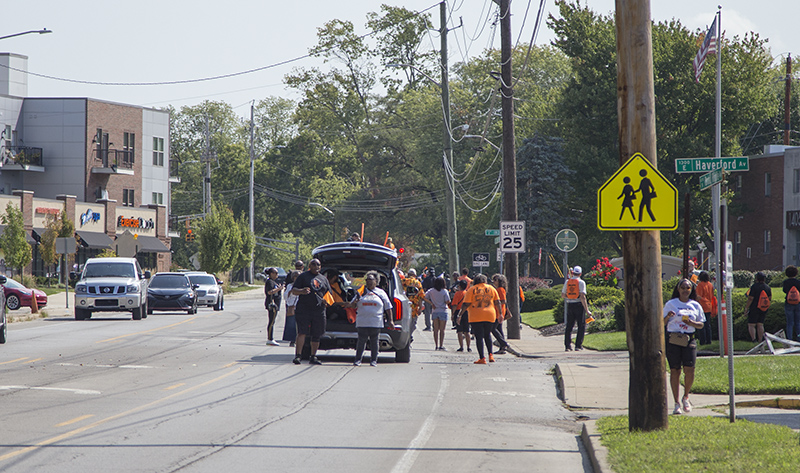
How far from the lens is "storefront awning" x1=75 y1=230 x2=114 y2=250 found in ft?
199

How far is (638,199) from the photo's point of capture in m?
9.91

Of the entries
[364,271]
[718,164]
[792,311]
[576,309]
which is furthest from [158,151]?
[718,164]

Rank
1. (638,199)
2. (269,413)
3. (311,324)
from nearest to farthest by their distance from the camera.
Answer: (638,199) → (269,413) → (311,324)

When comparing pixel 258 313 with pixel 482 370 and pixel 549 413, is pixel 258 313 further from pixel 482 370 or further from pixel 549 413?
pixel 549 413

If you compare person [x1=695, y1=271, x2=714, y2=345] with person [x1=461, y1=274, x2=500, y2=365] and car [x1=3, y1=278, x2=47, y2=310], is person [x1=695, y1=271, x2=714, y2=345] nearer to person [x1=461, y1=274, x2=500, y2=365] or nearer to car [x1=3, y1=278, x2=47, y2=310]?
person [x1=461, y1=274, x2=500, y2=365]

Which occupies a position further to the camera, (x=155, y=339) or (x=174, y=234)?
(x=174, y=234)

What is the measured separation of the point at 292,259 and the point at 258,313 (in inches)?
2494

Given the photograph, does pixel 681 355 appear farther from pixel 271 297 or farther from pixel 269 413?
pixel 271 297

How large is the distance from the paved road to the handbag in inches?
66.7

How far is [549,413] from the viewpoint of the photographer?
1252cm

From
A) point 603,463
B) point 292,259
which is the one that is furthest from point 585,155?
point 292,259

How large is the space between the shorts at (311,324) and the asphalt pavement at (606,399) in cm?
431

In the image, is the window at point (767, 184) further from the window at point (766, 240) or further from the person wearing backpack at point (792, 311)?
the person wearing backpack at point (792, 311)

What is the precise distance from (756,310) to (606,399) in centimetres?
838
